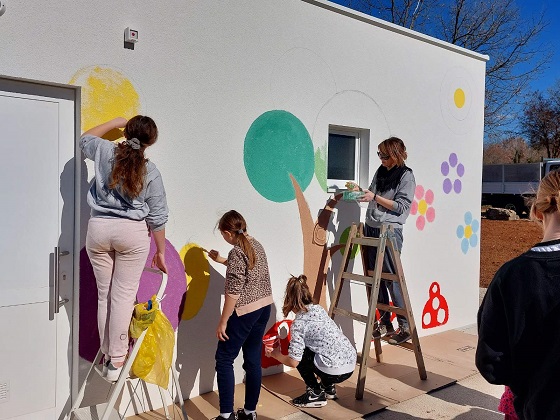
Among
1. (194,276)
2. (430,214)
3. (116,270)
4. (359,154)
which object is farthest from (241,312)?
(430,214)

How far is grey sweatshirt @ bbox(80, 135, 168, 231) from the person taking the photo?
9.36ft

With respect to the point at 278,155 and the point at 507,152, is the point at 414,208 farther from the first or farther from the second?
the point at 507,152

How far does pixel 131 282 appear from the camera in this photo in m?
2.94

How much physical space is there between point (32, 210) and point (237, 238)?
50.0 inches

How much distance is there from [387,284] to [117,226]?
2.53 metres

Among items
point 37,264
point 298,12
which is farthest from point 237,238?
point 298,12

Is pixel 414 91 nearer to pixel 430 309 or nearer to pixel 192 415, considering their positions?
pixel 430 309

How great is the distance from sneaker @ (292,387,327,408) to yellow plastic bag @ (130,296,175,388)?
1.13m

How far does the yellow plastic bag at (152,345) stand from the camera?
2.85m

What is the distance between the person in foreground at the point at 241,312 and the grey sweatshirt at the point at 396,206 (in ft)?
4.97

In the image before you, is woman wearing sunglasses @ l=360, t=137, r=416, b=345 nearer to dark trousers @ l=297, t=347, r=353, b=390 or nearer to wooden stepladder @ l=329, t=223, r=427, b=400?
wooden stepladder @ l=329, t=223, r=427, b=400

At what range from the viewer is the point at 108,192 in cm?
286

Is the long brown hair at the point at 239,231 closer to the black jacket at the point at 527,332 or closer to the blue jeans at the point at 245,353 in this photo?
the blue jeans at the point at 245,353

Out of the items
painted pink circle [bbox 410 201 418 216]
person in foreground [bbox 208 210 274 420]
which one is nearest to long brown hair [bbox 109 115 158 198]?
person in foreground [bbox 208 210 274 420]
